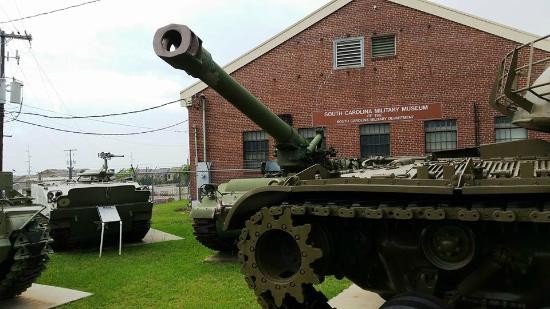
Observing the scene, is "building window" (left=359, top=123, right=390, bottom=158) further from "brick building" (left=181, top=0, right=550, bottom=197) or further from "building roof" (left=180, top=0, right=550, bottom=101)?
"building roof" (left=180, top=0, right=550, bottom=101)

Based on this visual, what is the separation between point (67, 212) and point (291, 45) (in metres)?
11.1

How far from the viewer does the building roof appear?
A: 1634cm

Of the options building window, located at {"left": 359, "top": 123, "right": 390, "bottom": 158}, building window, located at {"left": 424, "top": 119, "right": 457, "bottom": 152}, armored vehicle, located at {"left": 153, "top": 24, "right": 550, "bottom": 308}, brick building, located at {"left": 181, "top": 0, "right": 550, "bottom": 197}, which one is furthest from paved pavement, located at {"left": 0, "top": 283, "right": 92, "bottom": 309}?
building window, located at {"left": 424, "top": 119, "right": 457, "bottom": 152}

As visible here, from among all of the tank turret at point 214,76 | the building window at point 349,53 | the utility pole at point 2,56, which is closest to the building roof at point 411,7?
the building window at point 349,53

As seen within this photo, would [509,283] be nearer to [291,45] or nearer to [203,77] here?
[203,77]

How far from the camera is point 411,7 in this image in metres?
17.6

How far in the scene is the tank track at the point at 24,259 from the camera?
20.1 feet

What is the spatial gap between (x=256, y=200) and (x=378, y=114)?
14.2 meters

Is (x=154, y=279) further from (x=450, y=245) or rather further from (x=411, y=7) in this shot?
(x=411, y=7)

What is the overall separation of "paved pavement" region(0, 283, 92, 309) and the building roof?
1311 centimetres

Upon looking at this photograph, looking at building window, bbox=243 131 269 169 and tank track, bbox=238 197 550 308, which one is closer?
tank track, bbox=238 197 550 308

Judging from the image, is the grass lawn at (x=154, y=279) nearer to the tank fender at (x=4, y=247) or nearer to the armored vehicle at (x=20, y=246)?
the armored vehicle at (x=20, y=246)

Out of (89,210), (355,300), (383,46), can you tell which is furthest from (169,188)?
(355,300)

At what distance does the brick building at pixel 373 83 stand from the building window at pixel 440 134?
0.03 metres
